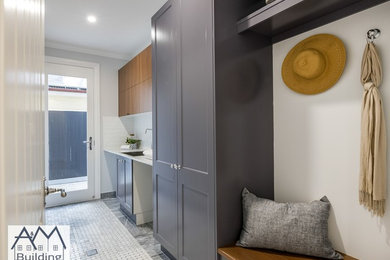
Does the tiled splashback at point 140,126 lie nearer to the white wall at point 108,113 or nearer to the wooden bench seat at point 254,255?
the white wall at point 108,113

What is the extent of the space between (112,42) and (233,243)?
347 cm

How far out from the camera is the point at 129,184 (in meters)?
2.88

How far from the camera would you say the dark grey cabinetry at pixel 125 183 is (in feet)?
9.30

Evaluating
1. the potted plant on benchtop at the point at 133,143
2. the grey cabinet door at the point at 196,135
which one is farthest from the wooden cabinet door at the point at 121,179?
the grey cabinet door at the point at 196,135

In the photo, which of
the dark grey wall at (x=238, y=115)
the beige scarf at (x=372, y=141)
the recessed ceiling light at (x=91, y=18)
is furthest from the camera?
the recessed ceiling light at (x=91, y=18)

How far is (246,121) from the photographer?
1507 millimetres

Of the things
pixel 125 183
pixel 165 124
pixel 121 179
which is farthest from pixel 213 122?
pixel 121 179

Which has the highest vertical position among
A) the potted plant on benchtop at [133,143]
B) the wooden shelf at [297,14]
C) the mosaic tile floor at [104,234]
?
the wooden shelf at [297,14]

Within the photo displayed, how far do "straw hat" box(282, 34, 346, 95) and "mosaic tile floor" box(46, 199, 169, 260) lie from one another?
1.99 meters

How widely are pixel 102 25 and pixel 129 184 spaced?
7.25 ft

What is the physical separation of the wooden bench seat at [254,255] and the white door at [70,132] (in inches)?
129

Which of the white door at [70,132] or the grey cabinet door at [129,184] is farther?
the white door at [70,132]

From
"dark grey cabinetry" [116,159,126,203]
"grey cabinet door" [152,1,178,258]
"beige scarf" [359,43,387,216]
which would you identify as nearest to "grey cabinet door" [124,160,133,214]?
"dark grey cabinetry" [116,159,126,203]

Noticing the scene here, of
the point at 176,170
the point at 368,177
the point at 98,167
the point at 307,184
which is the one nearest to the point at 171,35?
the point at 176,170
